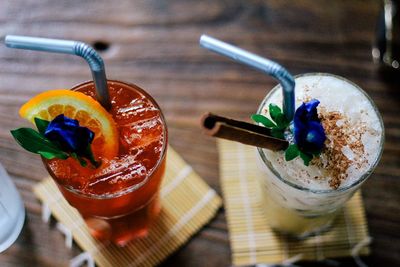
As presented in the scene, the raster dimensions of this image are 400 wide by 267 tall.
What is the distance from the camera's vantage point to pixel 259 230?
1278 mm

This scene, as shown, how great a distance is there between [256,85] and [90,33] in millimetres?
413

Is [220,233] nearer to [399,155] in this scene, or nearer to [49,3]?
[399,155]

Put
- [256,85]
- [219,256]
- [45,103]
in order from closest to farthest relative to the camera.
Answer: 1. [45,103]
2. [219,256]
3. [256,85]

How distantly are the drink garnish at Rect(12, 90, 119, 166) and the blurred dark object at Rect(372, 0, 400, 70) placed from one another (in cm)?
70

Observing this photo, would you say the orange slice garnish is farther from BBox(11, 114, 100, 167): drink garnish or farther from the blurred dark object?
the blurred dark object

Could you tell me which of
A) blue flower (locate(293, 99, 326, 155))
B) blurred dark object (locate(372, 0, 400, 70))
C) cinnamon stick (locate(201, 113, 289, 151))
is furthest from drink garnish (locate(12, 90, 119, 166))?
blurred dark object (locate(372, 0, 400, 70))

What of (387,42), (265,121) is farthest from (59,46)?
(387,42)

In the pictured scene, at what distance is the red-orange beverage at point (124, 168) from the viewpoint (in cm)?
105

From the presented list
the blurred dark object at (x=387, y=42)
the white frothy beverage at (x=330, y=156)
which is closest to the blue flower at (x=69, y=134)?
the white frothy beverage at (x=330, y=156)

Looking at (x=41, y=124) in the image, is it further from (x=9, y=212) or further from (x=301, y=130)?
(x=301, y=130)

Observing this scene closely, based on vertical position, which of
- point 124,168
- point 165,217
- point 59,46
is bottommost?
point 165,217

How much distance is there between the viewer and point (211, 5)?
4.79ft

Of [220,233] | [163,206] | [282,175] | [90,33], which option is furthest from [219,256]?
[90,33]

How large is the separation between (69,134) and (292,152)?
0.37m
